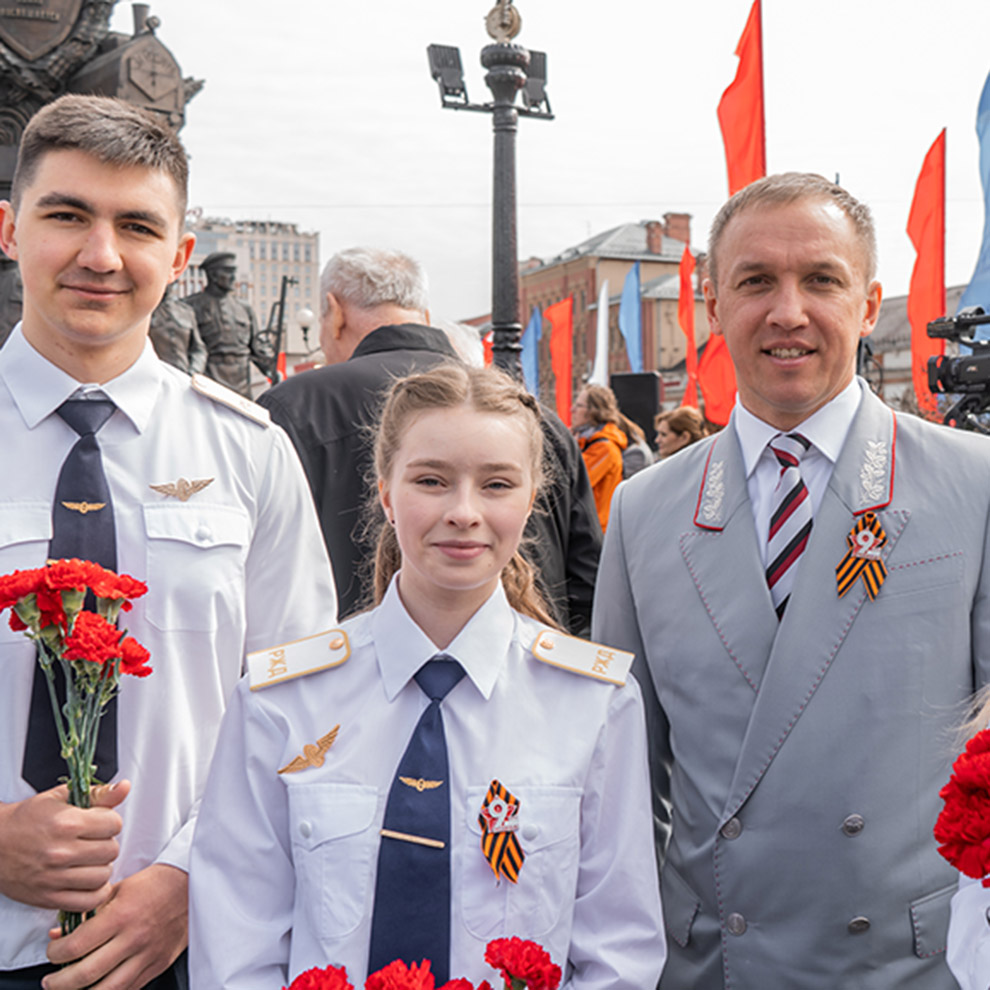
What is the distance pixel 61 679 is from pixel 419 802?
629mm

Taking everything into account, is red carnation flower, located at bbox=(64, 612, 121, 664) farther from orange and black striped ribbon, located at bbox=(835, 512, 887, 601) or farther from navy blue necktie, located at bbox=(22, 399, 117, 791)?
orange and black striped ribbon, located at bbox=(835, 512, 887, 601)

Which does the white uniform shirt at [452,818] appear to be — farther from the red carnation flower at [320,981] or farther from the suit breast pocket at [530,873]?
the red carnation flower at [320,981]

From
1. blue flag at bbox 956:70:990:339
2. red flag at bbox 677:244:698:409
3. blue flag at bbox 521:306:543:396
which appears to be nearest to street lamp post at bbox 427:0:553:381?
blue flag at bbox 956:70:990:339

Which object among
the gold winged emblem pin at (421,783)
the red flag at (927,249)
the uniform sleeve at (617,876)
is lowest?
the uniform sleeve at (617,876)

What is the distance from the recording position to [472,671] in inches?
71.1

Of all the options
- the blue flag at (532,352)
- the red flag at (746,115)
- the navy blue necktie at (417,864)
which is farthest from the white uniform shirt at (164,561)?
the blue flag at (532,352)

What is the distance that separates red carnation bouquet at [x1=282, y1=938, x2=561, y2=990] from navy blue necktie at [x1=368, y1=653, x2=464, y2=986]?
Answer: 426mm

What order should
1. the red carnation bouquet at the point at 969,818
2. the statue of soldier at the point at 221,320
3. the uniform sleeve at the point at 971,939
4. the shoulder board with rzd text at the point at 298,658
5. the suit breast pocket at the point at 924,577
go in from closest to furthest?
1. the red carnation bouquet at the point at 969,818
2. the uniform sleeve at the point at 971,939
3. the shoulder board with rzd text at the point at 298,658
4. the suit breast pocket at the point at 924,577
5. the statue of soldier at the point at 221,320

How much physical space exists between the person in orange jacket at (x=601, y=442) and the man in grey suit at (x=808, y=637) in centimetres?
469

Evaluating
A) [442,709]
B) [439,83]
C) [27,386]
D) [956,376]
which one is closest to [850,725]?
[442,709]

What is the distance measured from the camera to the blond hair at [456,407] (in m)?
1.94

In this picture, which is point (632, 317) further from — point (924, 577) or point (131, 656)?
point (131, 656)

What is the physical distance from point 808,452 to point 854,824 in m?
0.71

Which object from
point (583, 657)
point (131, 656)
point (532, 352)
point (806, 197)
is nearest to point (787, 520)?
point (583, 657)
